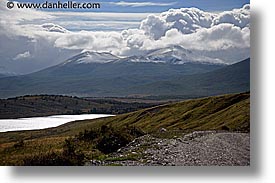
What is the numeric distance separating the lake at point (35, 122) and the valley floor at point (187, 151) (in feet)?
4.53

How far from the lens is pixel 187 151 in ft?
40.2

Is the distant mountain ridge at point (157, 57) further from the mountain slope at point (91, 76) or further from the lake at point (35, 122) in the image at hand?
the lake at point (35, 122)

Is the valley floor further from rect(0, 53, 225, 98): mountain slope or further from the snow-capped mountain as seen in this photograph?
the snow-capped mountain

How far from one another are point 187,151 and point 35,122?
3.61 metres

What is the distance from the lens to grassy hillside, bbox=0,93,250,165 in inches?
489

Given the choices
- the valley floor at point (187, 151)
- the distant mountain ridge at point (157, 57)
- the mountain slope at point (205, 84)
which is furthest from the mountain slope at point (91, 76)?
the valley floor at point (187, 151)

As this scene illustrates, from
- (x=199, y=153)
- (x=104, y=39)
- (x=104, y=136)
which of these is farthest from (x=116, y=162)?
(x=104, y=39)

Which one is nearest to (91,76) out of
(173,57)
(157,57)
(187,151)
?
(157,57)

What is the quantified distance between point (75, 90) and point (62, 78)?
479mm

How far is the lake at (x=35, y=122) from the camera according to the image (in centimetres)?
1287

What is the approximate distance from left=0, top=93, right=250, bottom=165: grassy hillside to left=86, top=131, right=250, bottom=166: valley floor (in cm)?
28

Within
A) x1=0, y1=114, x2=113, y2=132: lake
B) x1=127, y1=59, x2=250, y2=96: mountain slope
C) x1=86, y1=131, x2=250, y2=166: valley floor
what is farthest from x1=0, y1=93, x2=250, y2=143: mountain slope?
x1=86, y1=131, x2=250, y2=166: valley floor

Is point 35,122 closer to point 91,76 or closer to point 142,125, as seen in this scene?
point 91,76

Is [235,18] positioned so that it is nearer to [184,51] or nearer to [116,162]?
[184,51]
